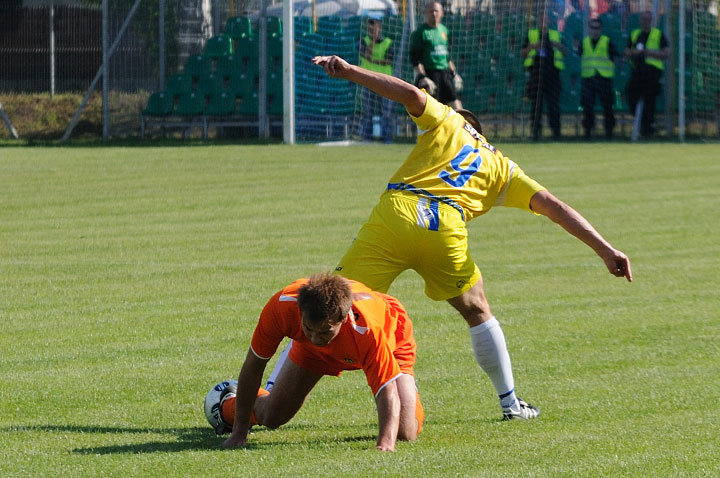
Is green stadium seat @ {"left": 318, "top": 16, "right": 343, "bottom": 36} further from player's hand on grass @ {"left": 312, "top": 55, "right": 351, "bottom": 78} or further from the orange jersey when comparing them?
the orange jersey

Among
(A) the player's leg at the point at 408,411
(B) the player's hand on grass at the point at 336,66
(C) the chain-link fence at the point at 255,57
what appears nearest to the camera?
(A) the player's leg at the point at 408,411

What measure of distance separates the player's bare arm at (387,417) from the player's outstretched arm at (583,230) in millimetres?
1404

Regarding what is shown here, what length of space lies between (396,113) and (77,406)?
1903 cm

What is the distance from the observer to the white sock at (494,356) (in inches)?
256

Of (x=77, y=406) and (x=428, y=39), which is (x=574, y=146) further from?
(x=77, y=406)

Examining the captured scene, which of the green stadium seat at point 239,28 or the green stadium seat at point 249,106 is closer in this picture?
the green stadium seat at point 249,106

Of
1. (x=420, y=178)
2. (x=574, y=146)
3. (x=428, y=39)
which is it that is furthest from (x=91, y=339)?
(x=574, y=146)

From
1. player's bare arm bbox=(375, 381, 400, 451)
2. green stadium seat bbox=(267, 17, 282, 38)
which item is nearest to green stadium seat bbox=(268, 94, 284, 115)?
green stadium seat bbox=(267, 17, 282, 38)

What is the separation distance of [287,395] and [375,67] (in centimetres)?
1828

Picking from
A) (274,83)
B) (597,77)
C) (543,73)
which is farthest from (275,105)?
(597,77)

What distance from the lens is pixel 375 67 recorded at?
78.2 ft

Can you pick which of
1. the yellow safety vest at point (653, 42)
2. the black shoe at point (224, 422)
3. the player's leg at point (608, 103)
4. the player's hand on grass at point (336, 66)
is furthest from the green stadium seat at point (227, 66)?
the black shoe at point (224, 422)

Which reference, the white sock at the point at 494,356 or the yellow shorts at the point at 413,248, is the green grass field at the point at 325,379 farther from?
the yellow shorts at the point at 413,248

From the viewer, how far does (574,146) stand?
78.0 ft
